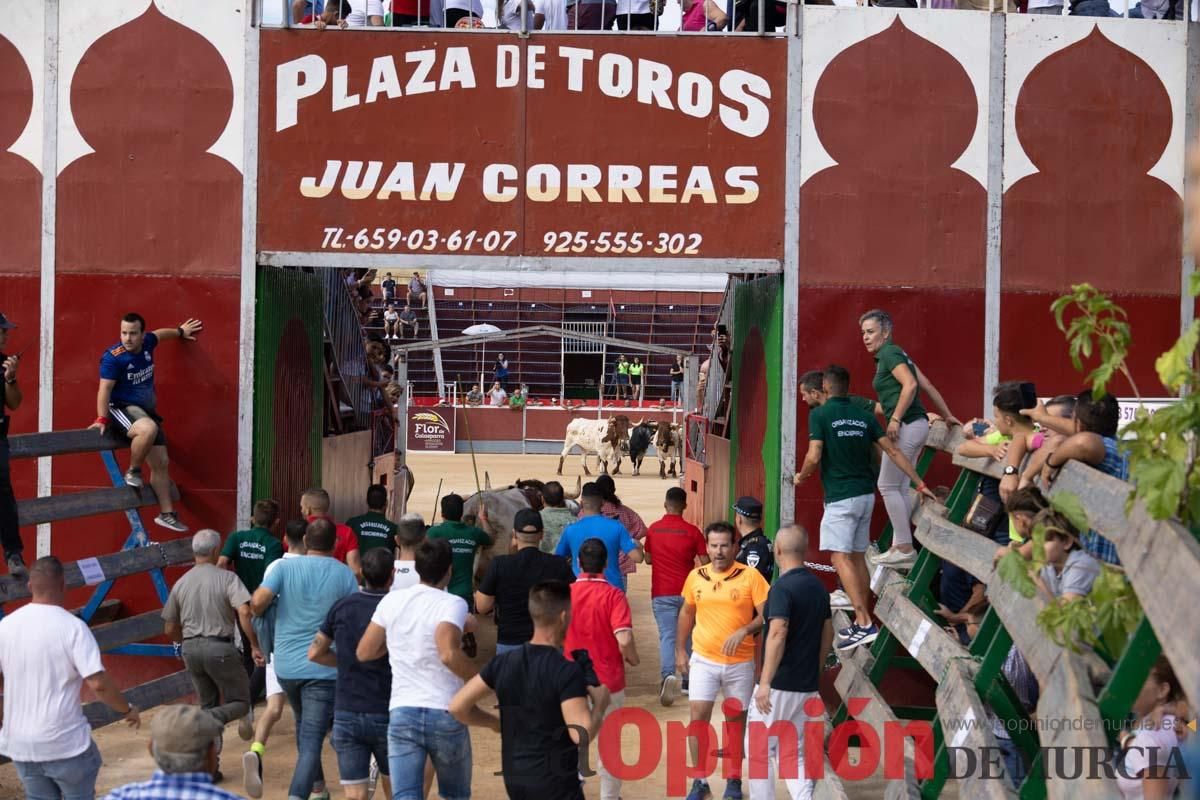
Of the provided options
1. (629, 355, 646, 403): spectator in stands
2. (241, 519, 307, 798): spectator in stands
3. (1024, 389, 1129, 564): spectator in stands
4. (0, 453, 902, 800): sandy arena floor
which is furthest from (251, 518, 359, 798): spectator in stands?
(629, 355, 646, 403): spectator in stands

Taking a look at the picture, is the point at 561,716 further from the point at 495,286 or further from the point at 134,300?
the point at 495,286

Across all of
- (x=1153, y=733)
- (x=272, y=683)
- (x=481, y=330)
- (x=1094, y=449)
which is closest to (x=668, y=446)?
(x=481, y=330)

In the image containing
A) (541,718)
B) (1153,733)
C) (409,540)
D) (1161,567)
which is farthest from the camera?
(409,540)

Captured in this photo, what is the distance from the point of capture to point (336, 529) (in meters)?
9.79

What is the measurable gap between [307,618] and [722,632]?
274cm

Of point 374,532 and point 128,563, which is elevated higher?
point 374,532

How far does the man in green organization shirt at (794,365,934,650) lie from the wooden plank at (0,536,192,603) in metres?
5.32

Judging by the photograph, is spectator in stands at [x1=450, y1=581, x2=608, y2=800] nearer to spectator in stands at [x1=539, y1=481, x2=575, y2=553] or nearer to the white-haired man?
the white-haired man

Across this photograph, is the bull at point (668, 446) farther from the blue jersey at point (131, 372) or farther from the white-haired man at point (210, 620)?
the white-haired man at point (210, 620)

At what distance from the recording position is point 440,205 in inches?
A: 462

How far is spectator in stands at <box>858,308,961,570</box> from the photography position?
10266mm

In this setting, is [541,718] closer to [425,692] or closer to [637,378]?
[425,692]

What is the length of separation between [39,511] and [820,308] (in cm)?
671

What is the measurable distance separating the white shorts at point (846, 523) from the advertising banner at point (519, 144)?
256 cm
